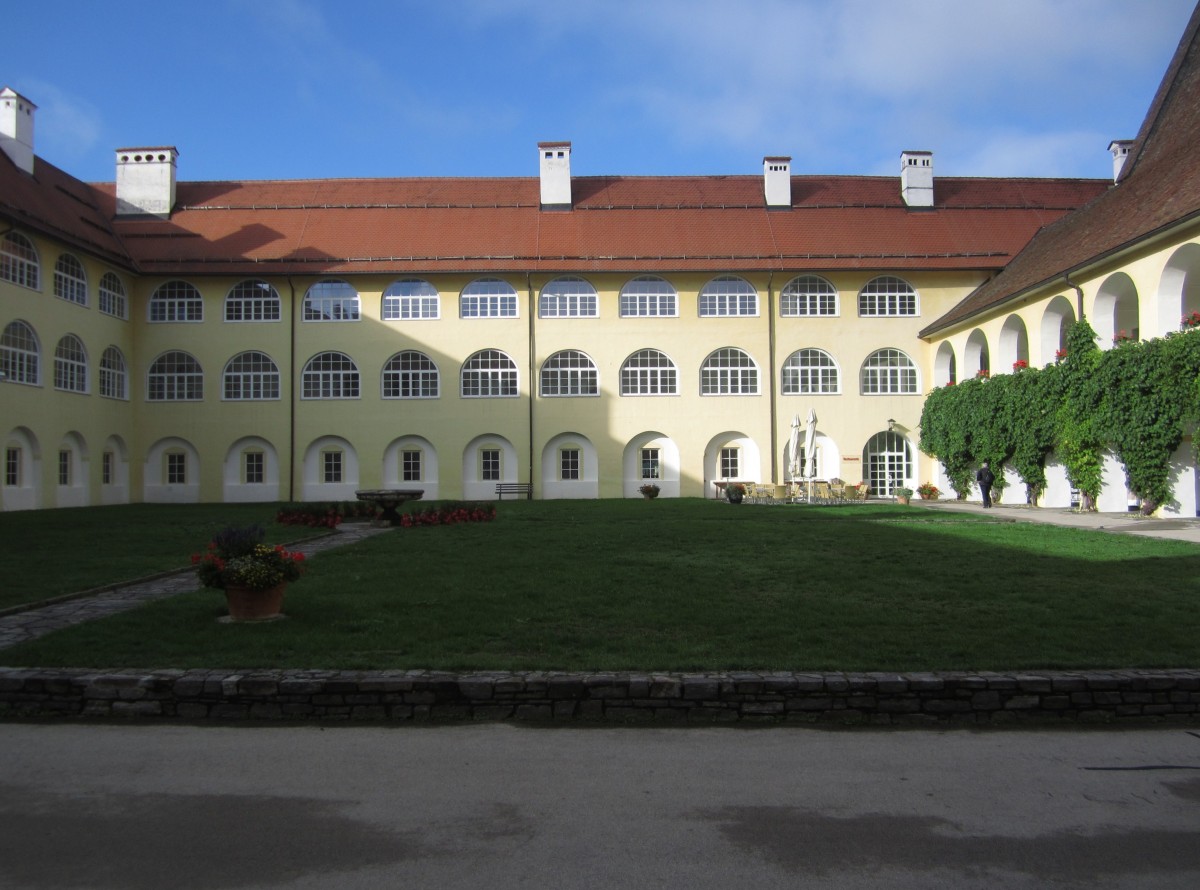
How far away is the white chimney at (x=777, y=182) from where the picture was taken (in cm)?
3878

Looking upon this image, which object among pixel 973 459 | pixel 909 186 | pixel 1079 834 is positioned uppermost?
pixel 909 186

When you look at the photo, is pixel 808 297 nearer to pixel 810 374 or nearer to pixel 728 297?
pixel 810 374

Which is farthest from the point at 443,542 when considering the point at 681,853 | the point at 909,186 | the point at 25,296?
the point at 909,186

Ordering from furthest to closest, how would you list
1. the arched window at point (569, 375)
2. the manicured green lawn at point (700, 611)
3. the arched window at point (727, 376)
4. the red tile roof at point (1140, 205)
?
the arched window at point (727, 376), the arched window at point (569, 375), the red tile roof at point (1140, 205), the manicured green lawn at point (700, 611)

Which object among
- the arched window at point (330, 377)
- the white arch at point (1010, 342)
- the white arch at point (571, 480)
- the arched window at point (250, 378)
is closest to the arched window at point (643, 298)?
the white arch at point (571, 480)

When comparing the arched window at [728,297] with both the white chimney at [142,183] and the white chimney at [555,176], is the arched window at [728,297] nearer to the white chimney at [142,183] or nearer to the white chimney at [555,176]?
the white chimney at [555,176]

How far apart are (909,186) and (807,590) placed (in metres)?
32.9

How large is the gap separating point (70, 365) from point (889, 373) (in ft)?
96.4

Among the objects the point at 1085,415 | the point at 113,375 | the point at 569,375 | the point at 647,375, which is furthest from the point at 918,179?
the point at 113,375

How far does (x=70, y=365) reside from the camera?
31.8 meters

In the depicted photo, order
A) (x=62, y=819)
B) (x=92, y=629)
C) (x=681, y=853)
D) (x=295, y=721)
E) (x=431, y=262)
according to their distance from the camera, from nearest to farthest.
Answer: (x=681, y=853) → (x=62, y=819) → (x=295, y=721) → (x=92, y=629) → (x=431, y=262)

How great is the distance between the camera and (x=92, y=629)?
8211 millimetres

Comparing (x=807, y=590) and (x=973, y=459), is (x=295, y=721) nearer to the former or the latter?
(x=807, y=590)

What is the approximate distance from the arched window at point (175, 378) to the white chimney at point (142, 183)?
19.9 ft
